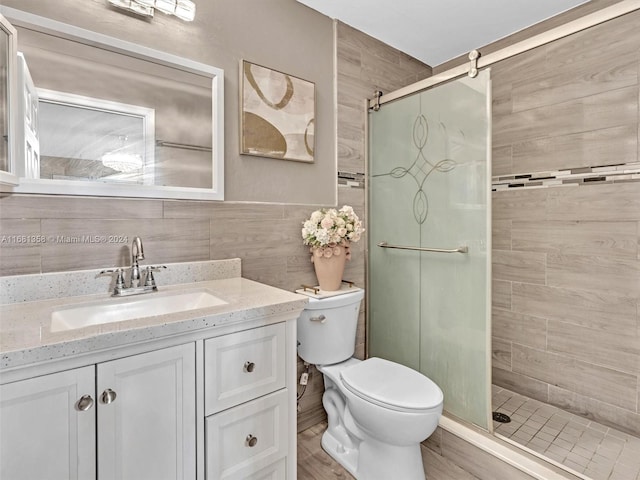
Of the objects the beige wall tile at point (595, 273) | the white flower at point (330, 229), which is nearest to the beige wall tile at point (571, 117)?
the beige wall tile at point (595, 273)

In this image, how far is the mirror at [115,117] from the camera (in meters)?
1.22

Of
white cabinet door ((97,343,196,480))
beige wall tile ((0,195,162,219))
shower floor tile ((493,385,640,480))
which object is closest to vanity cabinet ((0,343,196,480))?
white cabinet door ((97,343,196,480))

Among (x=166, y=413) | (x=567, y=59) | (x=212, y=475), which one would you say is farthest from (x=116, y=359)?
(x=567, y=59)

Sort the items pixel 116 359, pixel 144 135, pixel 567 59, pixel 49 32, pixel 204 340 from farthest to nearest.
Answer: pixel 567 59 < pixel 144 135 < pixel 49 32 < pixel 204 340 < pixel 116 359

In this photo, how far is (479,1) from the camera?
74.5 inches

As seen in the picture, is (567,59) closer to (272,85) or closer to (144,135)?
(272,85)

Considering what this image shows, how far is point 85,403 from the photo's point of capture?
34.5 inches

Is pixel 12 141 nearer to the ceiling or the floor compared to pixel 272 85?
nearer to the floor

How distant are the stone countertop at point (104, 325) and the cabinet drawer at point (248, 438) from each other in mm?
307

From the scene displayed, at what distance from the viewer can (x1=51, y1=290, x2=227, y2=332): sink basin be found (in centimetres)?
112

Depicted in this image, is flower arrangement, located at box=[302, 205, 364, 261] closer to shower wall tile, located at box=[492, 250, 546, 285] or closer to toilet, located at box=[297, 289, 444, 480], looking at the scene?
toilet, located at box=[297, 289, 444, 480]

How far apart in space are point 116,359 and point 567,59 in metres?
2.60

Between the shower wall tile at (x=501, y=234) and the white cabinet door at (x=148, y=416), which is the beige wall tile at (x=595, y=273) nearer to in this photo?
the shower wall tile at (x=501, y=234)

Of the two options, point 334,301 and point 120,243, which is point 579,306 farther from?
point 120,243
